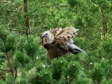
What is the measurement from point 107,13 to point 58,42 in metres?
1.24

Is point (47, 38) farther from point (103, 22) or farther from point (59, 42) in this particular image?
point (103, 22)

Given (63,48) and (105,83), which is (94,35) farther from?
(105,83)

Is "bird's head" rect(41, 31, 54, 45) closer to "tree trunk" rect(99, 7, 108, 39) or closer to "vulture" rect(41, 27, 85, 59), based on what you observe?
"vulture" rect(41, 27, 85, 59)

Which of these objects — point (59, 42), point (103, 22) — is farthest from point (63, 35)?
point (103, 22)

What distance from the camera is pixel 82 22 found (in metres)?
3.40

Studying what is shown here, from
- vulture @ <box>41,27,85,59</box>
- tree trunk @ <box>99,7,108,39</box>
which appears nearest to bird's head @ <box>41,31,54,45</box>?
vulture @ <box>41,27,85,59</box>

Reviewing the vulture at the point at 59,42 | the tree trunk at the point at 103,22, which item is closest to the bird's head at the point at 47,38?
the vulture at the point at 59,42

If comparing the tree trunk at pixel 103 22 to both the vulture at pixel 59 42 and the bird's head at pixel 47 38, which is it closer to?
the vulture at pixel 59 42

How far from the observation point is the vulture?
7.94 ft

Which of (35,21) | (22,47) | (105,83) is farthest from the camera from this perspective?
(35,21)

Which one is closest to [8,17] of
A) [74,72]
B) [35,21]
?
[35,21]

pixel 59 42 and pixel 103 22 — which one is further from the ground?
pixel 59 42

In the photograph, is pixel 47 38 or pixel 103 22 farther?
pixel 103 22

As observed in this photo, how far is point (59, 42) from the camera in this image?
2463mm
